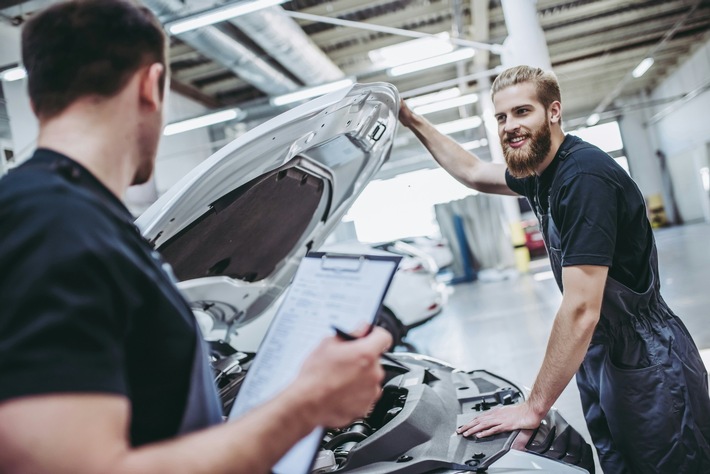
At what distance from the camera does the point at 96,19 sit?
2.41 ft

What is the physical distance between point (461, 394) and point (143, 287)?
1456 mm

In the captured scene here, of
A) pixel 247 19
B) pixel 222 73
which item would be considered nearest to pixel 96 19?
pixel 247 19

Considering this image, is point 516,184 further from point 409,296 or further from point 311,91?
point 311,91

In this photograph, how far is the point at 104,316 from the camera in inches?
24.1

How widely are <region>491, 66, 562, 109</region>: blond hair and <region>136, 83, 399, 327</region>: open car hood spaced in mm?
396

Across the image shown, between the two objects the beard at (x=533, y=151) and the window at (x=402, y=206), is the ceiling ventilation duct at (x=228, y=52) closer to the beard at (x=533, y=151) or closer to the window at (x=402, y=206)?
the window at (x=402, y=206)

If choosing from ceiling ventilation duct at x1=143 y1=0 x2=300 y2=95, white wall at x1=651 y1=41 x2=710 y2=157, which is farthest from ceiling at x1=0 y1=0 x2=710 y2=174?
white wall at x1=651 y1=41 x2=710 y2=157

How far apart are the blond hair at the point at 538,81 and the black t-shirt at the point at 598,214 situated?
0.17 metres

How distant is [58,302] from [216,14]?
5.69 metres

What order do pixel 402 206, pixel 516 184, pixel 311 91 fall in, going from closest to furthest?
pixel 516 184 → pixel 311 91 → pixel 402 206

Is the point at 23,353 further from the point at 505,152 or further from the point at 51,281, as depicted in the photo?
the point at 505,152

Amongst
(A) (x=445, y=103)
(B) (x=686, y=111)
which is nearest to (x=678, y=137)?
(B) (x=686, y=111)

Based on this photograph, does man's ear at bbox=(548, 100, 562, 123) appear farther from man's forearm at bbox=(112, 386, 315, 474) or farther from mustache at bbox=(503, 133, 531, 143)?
man's forearm at bbox=(112, 386, 315, 474)

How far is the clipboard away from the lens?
0.83 metres
